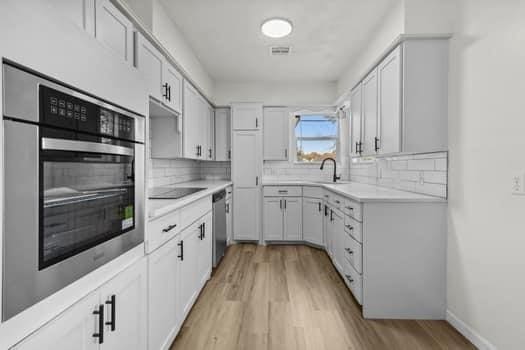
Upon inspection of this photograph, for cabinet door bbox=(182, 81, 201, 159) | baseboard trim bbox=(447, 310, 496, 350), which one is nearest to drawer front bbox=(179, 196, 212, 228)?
cabinet door bbox=(182, 81, 201, 159)

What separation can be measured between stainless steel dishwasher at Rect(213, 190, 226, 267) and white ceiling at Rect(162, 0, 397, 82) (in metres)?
1.76

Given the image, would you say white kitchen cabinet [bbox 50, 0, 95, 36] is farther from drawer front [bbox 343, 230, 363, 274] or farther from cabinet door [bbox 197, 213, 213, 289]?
drawer front [bbox 343, 230, 363, 274]

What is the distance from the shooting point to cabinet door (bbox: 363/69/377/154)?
2707 mm

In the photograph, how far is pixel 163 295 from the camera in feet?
5.38

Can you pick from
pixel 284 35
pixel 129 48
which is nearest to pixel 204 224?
pixel 129 48

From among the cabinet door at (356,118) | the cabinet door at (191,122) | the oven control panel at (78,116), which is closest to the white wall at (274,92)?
the cabinet door at (191,122)

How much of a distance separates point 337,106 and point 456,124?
2.49 metres

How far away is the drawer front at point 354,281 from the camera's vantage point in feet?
7.30

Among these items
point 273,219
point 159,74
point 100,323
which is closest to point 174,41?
point 159,74

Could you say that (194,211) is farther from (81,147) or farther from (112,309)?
(81,147)

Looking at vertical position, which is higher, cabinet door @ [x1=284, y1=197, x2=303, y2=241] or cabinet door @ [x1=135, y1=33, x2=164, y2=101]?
cabinet door @ [x1=135, y1=33, x2=164, y2=101]

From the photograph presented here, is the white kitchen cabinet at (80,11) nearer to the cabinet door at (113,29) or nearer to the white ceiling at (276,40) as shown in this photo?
the cabinet door at (113,29)

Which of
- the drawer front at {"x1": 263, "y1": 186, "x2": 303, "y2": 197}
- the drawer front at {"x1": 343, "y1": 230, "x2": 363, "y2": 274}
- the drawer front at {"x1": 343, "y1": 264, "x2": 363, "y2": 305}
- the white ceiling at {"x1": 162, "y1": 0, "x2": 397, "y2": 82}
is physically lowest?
the drawer front at {"x1": 343, "y1": 264, "x2": 363, "y2": 305}

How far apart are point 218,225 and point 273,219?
1.17m
